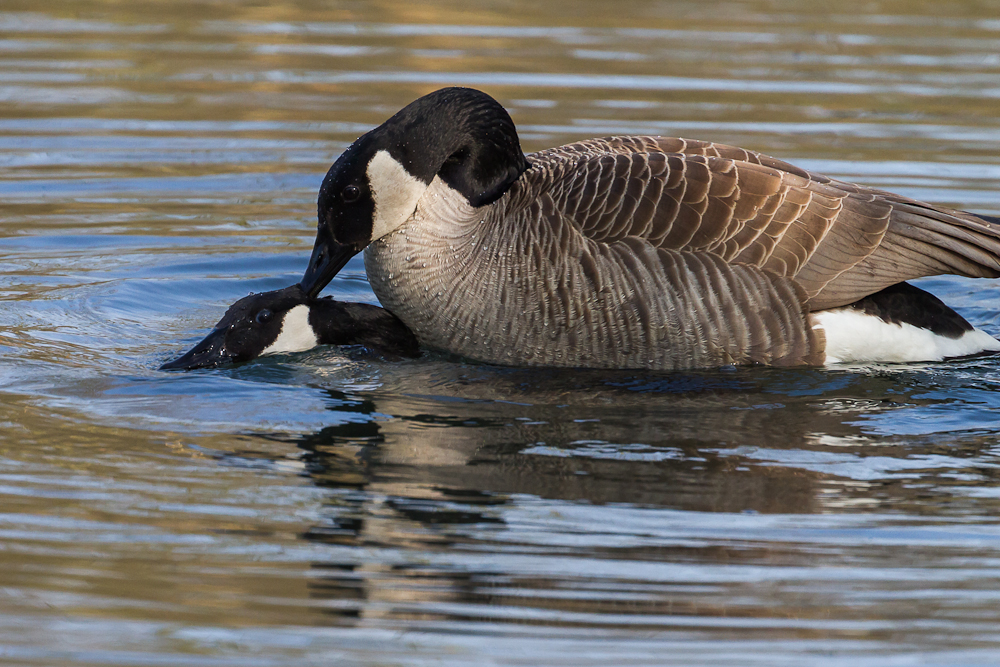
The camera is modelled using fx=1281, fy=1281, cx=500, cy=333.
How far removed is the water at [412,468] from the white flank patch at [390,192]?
0.96m

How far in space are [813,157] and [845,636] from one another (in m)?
9.32

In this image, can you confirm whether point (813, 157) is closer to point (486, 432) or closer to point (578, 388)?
point (578, 388)

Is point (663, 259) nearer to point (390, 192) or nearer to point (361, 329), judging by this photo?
point (390, 192)

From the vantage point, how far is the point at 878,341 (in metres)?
8.54

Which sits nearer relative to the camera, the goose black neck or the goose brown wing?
the goose brown wing

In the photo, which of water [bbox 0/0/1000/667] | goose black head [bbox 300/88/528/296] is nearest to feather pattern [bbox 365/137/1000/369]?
goose black head [bbox 300/88/528/296]

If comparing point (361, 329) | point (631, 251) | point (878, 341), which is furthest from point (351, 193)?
point (878, 341)

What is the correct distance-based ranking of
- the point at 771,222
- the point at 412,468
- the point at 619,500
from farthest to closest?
the point at 771,222
the point at 412,468
the point at 619,500

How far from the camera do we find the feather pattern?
26.8 ft

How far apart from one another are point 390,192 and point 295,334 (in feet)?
3.98

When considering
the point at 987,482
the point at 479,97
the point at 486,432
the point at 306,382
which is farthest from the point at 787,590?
the point at 479,97

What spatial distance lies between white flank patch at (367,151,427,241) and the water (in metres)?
0.96

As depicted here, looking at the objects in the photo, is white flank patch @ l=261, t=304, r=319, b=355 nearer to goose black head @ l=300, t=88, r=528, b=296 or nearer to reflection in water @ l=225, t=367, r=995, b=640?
goose black head @ l=300, t=88, r=528, b=296

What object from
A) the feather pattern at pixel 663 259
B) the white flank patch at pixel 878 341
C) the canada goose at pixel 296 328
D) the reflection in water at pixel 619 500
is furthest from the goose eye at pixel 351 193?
the white flank patch at pixel 878 341
